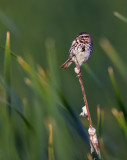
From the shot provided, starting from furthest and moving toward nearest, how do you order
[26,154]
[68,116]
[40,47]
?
[40,47]
[26,154]
[68,116]

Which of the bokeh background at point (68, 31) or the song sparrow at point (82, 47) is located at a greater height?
the bokeh background at point (68, 31)

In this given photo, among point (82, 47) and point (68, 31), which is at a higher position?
point (68, 31)

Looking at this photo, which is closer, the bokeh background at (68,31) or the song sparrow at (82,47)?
the song sparrow at (82,47)

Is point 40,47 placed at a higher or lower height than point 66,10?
lower

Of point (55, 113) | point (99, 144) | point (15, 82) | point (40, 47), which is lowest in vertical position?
point (99, 144)

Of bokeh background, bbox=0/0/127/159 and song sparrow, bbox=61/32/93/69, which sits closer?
song sparrow, bbox=61/32/93/69

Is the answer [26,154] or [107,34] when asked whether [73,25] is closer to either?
[107,34]

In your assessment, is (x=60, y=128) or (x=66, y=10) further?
(x=66, y=10)

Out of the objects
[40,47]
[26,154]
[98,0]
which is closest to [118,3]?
[98,0]

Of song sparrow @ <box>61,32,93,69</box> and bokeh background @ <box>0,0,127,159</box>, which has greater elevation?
bokeh background @ <box>0,0,127,159</box>

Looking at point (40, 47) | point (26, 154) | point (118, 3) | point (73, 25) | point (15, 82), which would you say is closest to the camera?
point (26, 154)

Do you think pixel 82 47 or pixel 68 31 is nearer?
pixel 82 47
